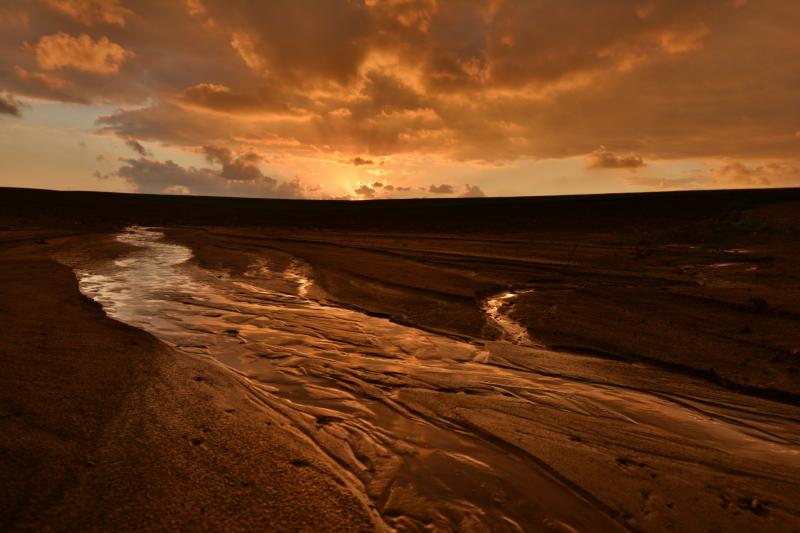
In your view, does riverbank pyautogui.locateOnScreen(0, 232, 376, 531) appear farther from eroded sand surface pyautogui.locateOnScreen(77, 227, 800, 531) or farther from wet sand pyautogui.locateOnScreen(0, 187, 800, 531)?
eroded sand surface pyautogui.locateOnScreen(77, 227, 800, 531)

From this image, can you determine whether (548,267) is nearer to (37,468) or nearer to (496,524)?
(496,524)

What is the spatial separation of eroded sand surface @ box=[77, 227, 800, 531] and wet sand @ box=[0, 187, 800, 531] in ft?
0.08

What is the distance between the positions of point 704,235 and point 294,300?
14.4 metres

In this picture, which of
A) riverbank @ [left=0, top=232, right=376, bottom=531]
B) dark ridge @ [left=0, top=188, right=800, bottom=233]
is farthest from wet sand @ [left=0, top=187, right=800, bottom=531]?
dark ridge @ [left=0, top=188, right=800, bottom=233]

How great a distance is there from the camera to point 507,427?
4133 millimetres

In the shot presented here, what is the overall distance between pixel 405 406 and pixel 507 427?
917 mm

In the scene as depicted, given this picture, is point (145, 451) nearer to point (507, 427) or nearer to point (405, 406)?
point (405, 406)

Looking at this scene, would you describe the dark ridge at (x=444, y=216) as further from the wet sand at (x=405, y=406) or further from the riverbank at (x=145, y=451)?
the riverbank at (x=145, y=451)

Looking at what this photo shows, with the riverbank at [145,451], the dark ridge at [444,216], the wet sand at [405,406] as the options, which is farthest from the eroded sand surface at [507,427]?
the dark ridge at [444,216]

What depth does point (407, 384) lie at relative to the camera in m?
5.03

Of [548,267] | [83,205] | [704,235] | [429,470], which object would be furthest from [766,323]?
[83,205]

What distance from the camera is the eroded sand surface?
10.0ft

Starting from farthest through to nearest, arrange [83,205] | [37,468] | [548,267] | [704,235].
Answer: [83,205] < [704,235] < [548,267] < [37,468]

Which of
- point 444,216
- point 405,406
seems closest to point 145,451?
point 405,406
